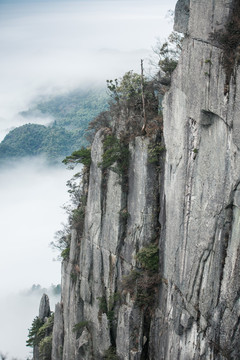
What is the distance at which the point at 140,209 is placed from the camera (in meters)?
23.9

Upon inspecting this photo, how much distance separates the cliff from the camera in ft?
51.9

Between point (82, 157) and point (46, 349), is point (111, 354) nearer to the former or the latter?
point (82, 157)

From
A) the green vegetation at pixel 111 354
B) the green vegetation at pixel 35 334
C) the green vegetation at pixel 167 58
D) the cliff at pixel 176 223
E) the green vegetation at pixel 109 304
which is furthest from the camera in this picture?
the green vegetation at pixel 35 334

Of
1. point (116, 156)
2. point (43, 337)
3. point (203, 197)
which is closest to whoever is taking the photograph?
point (203, 197)

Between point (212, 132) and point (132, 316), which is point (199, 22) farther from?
point (132, 316)

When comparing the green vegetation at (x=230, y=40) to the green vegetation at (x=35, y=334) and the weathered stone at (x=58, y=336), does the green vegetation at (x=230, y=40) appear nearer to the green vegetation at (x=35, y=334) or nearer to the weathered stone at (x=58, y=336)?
the weathered stone at (x=58, y=336)

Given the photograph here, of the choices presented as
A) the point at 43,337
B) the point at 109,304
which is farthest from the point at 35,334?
the point at 109,304

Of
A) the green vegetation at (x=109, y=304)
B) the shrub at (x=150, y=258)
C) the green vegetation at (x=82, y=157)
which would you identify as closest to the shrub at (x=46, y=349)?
the green vegetation at (x=109, y=304)

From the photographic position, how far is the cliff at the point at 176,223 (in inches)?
623

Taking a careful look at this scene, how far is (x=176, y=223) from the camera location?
20.2 meters

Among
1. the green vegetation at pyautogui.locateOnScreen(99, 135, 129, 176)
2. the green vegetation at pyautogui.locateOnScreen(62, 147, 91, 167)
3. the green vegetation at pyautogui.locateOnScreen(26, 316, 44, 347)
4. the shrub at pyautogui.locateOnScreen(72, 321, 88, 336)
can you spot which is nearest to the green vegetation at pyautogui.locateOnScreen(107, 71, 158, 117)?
the green vegetation at pyautogui.locateOnScreen(99, 135, 129, 176)

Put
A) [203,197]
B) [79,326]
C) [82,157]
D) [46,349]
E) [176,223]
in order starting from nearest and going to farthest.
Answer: [203,197], [176,223], [79,326], [82,157], [46,349]

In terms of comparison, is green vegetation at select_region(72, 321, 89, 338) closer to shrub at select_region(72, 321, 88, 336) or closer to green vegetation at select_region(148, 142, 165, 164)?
shrub at select_region(72, 321, 88, 336)

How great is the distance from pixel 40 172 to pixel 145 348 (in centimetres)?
17047
